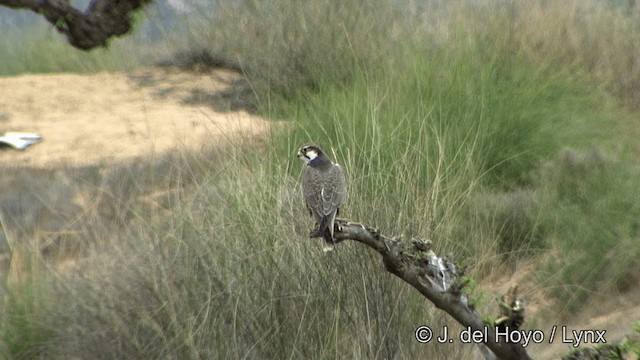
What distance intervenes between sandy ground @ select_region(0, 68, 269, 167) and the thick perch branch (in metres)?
3.81

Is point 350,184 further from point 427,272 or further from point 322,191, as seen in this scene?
point 427,272

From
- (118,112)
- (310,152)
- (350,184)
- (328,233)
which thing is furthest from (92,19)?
(328,233)

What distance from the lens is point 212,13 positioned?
1084cm

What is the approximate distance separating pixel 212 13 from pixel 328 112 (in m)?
4.76

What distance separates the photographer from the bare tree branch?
5969mm

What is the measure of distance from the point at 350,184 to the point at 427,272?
4.99 feet

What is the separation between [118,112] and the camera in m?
9.34

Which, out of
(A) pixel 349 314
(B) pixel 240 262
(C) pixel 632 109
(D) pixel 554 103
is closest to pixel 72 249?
(B) pixel 240 262

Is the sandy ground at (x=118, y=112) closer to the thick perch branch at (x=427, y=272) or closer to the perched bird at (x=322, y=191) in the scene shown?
the perched bird at (x=322, y=191)

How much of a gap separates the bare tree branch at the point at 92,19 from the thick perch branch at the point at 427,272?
339 centimetres

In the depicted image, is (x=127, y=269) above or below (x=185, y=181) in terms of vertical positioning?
above

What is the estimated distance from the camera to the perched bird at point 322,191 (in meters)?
3.07

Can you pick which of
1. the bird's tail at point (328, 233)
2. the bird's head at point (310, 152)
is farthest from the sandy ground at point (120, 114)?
the bird's tail at point (328, 233)

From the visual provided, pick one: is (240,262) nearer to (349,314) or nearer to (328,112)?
(349,314)
